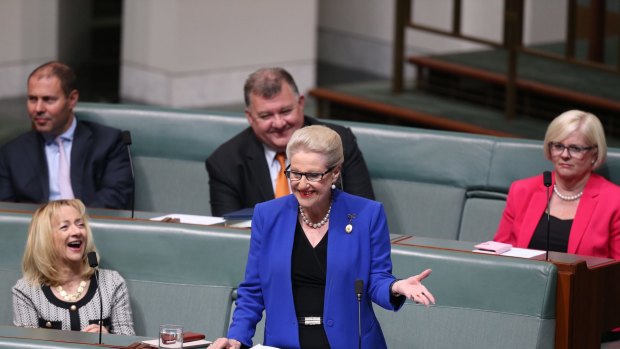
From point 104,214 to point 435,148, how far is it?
137cm

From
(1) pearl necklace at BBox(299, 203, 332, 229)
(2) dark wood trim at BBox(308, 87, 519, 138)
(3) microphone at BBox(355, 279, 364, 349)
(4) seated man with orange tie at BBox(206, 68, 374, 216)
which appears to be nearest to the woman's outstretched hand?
(3) microphone at BBox(355, 279, 364, 349)

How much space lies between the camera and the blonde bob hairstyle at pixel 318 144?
3.18m

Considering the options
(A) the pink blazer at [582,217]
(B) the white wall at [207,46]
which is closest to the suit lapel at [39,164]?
(A) the pink blazer at [582,217]

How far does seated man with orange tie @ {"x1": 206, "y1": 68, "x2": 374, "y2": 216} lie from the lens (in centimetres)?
452

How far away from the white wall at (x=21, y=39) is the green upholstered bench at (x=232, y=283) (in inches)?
193

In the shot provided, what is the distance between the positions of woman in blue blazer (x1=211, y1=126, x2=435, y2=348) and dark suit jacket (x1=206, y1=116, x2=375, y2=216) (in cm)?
126

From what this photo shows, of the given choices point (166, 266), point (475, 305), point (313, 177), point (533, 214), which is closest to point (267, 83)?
point (166, 266)

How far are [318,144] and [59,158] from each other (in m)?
2.05

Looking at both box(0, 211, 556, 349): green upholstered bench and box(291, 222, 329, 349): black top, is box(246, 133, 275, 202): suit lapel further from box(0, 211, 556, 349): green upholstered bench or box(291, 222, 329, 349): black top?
box(291, 222, 329, 349): black top

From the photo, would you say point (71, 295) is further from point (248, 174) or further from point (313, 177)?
point (313, 177)

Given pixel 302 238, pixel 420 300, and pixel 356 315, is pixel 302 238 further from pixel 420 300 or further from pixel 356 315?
pixel 420 300

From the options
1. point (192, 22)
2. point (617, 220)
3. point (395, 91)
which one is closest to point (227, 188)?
point (617, 220)

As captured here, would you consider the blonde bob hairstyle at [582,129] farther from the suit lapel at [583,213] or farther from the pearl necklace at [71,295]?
the pearl necklace at [71,295]

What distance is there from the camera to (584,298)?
357 cm
